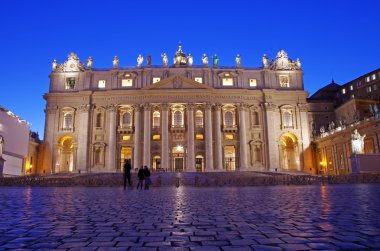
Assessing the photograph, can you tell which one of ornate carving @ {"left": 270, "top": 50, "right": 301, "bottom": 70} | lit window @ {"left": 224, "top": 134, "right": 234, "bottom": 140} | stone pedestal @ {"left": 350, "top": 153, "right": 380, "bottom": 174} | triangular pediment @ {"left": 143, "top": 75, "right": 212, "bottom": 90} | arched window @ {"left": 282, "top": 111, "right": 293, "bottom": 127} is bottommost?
stone pedestal @ {"left": 350, "top": 153, "right": 380, "bottom": 174}

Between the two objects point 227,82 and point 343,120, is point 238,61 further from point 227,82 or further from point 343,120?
point 343,120

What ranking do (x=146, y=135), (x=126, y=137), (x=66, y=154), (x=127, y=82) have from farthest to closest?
(x=66, y=154), (x=127, y=82), (x=126, y=137), (x=146, y=135)

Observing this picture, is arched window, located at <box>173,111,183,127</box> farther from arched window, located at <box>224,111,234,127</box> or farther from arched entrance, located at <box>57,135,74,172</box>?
arched entrance, located at <box>57,135,74,172</box>

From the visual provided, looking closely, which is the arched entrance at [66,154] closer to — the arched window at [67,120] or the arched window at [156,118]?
the arched window at [67,120]

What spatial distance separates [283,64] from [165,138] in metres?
25.5

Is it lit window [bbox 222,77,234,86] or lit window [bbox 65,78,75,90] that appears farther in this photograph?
lit window [bbox 65,78,75,90]

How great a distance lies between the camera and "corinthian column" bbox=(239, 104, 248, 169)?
172ft

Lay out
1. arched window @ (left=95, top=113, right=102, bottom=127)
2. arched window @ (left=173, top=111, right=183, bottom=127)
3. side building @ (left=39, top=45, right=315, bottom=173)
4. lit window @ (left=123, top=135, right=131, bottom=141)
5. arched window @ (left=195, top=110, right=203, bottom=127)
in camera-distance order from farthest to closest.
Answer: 1. arched window @ (left=95, top=113, right=102, bottom=127)
2. arched window @ (left=195, top=110, right=203, bottom=127)
3. arched window @ (left=173, top=111, right=183, bottom=127)
4. lit window @ (left=123, top=135, right=131, bottom=141)
5. side building @ (left=39, top=45, right=315, bottom=173)

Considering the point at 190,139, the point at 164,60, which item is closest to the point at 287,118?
the point at 190,139

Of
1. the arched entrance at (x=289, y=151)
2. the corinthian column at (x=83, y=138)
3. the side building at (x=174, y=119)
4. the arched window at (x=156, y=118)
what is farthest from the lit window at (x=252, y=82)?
the corinthian column at (x=83, y=138)

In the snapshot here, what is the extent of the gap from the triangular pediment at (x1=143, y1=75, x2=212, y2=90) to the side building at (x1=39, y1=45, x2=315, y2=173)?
0.17 meters

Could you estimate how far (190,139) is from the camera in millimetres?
52406

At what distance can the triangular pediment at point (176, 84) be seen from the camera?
53781 millimetres

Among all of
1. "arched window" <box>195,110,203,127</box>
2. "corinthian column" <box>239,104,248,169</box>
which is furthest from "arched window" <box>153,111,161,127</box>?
"corinthian column" <box>239,104,248,169</box>
